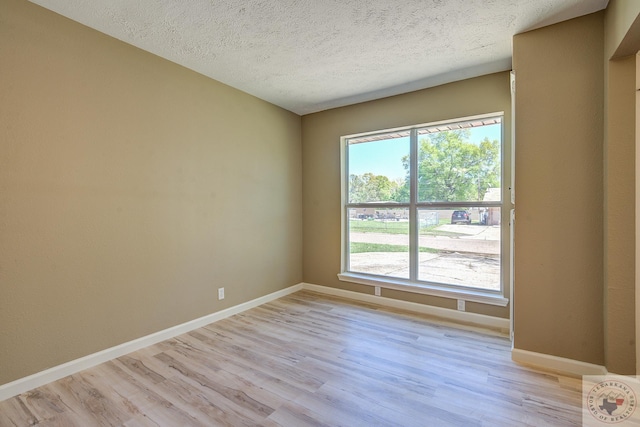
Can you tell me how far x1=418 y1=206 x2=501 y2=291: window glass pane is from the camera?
3072 millimetres

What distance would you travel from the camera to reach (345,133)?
4020 mm

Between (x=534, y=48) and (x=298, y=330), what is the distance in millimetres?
3194

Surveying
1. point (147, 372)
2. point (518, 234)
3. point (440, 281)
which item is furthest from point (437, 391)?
point (147, 372)

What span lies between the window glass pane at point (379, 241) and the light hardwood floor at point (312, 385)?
3.30ft

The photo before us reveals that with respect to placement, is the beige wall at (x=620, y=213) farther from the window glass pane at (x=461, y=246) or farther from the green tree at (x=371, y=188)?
the green tree at (x=371, y=188)

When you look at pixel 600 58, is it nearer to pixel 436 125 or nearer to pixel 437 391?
pixel 436 125

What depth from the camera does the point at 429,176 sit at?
3.45 m

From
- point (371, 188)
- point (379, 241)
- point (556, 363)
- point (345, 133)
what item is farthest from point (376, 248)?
point (556, 363)

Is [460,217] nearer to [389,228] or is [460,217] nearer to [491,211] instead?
[491,211]

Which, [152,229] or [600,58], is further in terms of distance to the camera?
[152,229]

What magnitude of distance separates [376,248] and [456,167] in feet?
4.66

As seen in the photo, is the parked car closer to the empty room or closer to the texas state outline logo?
the empty room

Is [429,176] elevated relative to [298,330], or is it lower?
elevated

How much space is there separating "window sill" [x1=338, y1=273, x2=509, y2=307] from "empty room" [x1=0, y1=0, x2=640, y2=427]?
0.13ft
